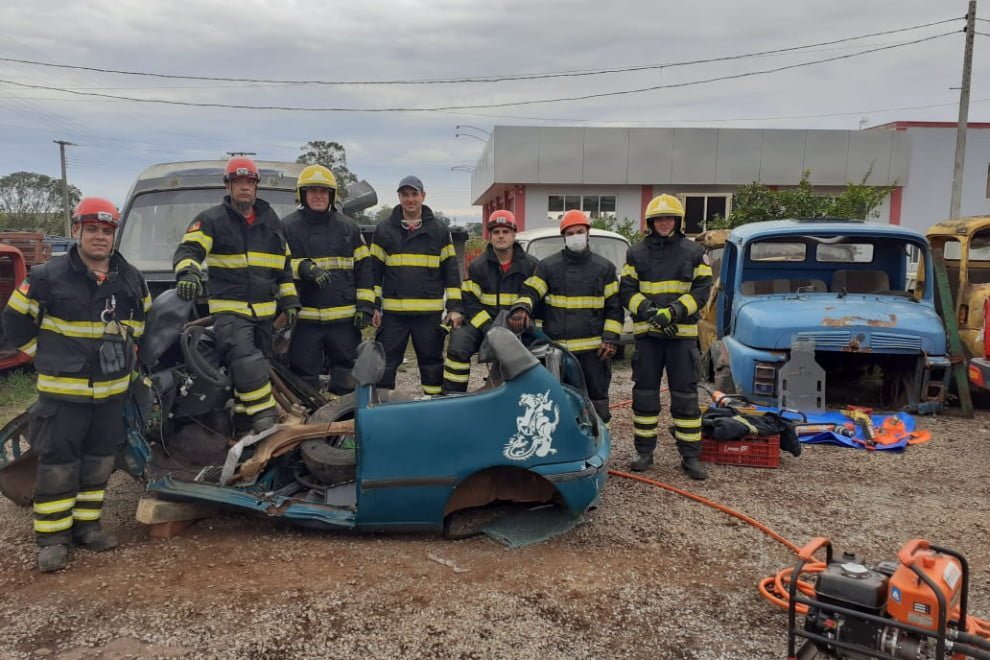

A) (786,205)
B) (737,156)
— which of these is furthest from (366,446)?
(737,156)

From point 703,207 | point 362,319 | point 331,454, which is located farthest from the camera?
point 703,207

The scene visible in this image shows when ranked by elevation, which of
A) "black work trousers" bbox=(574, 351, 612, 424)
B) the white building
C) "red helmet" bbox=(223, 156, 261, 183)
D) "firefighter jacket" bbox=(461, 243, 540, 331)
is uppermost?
the white building

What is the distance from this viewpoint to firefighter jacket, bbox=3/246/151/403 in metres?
3.67

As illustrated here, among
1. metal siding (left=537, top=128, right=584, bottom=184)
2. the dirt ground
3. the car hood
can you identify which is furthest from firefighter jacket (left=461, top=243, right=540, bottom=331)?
metal siding (left=537, top=128, right=584, bottom=184)

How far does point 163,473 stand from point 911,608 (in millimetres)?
3812

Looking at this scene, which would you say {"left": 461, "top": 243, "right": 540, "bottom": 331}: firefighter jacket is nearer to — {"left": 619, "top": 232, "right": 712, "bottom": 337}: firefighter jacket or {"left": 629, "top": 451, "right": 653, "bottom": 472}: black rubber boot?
{"left": 619, "top": 232, "right": 712, "bottom": 337}: firefighter jacket

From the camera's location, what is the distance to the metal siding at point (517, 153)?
24984mm

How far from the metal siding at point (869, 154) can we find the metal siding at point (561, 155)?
9563mm

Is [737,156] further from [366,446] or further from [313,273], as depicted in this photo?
[366,446]

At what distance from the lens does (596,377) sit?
532 centimetres

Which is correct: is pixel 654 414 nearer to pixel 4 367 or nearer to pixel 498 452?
pixel 498 452

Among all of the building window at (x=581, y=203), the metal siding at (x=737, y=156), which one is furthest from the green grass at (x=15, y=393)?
the metal siding at (x=737, y=156)

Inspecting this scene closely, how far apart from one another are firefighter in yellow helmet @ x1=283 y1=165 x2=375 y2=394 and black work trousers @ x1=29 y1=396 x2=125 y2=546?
5.42ft

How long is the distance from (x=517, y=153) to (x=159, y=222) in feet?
65.1
